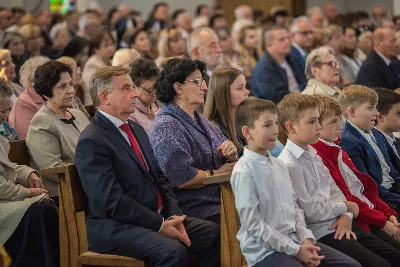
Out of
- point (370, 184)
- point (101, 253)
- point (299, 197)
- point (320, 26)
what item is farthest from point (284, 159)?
point (320, 26)

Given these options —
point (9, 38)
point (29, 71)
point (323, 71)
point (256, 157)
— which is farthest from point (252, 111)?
point (9, 38)

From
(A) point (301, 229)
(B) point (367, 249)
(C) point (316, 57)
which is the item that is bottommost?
(B) point (367, 249)

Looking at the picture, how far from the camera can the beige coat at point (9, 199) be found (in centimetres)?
438

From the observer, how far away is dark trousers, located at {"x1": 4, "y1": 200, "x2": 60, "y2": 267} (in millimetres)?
4422

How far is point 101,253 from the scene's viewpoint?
4125 mm

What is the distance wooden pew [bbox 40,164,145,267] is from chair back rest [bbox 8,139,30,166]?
2.24 feet

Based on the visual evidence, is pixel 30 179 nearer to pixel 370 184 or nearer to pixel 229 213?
pixel 229 213

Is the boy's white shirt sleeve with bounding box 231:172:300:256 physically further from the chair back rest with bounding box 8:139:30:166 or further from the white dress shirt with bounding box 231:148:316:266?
the chair back rest with bounding box 8:139:30:166

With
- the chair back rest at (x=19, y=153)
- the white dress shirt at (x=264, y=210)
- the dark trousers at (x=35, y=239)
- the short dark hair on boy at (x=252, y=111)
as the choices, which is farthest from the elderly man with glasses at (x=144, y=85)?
the white dress shirt at (x=264, y=210)

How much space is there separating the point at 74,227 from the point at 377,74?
483cm

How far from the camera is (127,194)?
13.5 ft

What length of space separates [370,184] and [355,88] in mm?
734

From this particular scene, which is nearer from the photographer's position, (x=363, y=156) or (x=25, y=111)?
(x=363, y=156)

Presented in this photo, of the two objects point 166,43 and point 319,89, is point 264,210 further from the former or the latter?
point 166,43
